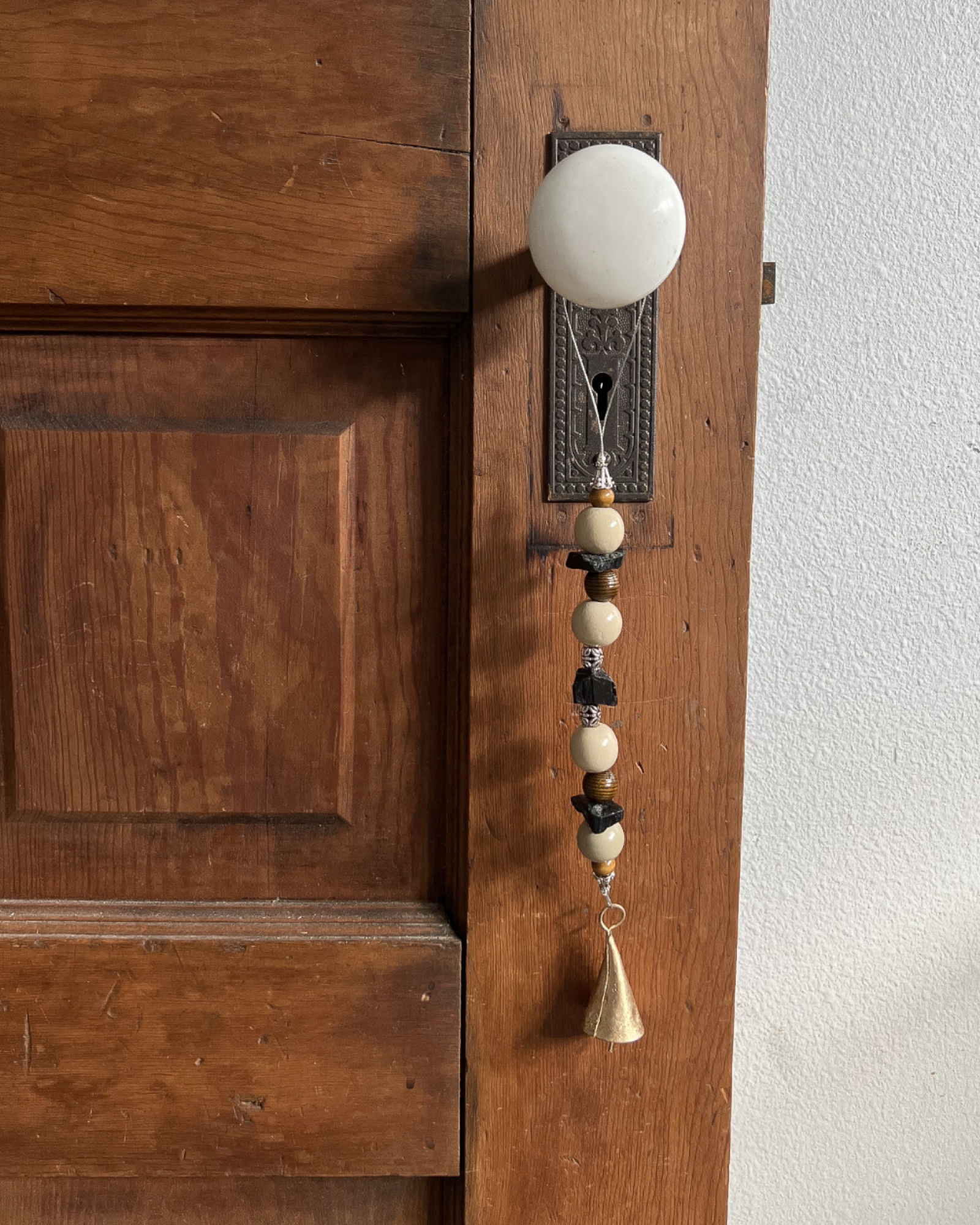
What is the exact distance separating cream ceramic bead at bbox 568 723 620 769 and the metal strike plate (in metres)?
0.11

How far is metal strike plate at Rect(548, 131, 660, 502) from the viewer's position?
41cm

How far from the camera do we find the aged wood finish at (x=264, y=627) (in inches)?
17.2

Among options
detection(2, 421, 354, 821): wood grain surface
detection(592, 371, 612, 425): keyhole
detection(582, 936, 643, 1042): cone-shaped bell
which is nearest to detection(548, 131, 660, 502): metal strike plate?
detection(592, 371, 612, 425): keyhole

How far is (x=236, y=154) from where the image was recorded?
405 mm

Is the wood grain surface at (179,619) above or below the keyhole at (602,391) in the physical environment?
below

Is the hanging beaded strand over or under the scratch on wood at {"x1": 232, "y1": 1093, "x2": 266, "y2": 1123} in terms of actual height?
over

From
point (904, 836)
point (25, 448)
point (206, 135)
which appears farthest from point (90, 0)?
point (904, 836)

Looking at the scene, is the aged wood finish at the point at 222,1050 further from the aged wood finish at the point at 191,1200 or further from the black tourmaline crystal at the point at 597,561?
the black tourmaline crystal at the point at 597,561

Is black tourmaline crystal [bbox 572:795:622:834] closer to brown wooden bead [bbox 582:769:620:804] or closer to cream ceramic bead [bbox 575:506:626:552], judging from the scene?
brown wooden bead [bbox 582:769:620:804]

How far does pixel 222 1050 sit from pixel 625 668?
0.28m

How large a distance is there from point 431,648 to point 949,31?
0.47 m

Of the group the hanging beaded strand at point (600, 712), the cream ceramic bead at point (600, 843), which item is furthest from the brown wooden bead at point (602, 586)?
the cream ceramic bead at point (600, 843)

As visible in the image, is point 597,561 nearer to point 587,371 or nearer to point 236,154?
point 587,371

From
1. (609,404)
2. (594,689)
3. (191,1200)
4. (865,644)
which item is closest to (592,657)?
(594,689)
